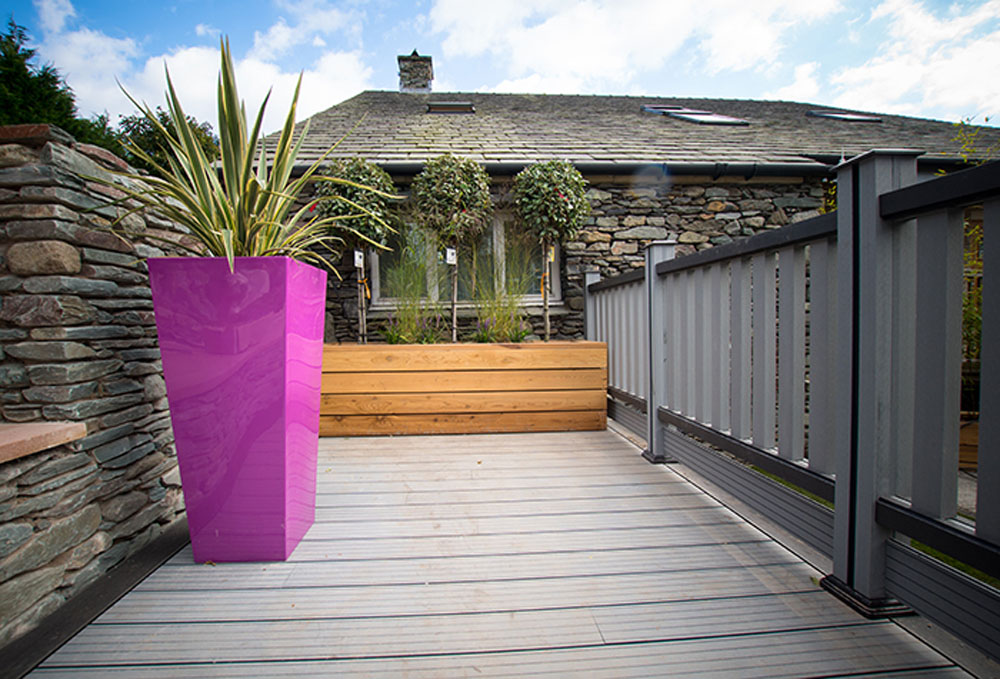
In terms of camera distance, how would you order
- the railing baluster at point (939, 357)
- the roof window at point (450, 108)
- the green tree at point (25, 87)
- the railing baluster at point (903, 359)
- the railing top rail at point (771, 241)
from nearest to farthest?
the railing baluster at point (939, 357) < the railing baluster at point (903, 359) < the railing top rail at point (771, 241) < the roof window at point (450, 108) < the green tree at point (25, 87)

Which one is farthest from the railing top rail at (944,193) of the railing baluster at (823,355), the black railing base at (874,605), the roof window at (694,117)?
the roof window at (694,117)

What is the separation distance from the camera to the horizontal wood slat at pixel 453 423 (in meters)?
2.79

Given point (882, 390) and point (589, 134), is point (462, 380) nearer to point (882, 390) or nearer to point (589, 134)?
point (882, 390)

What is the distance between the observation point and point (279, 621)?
1.06 meters

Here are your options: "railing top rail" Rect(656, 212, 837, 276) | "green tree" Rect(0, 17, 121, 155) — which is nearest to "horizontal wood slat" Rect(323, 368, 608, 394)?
"railing top rail" Rect(656, 212, 837, 276)

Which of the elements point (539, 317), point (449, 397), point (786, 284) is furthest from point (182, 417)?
point (539, 317)

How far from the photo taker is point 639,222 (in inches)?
166

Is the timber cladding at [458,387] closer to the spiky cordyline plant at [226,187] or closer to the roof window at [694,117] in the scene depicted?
the spiky cordyline plant at [226,187]

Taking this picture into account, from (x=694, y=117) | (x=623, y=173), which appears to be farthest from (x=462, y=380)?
(x=694, y=117)

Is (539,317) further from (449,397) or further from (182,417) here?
(182,417)

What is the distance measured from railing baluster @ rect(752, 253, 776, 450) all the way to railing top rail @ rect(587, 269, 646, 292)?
94cm

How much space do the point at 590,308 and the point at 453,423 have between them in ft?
5.35

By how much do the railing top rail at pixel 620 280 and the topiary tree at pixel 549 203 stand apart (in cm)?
44

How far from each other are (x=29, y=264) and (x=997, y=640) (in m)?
2.32
